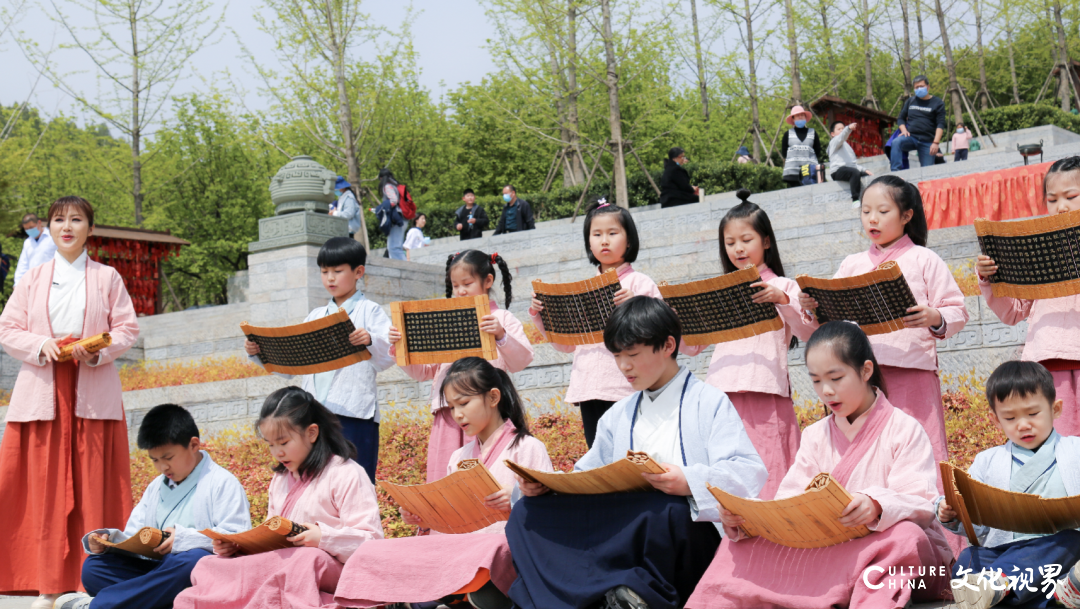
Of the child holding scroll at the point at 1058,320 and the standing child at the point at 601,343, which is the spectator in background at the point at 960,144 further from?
the standing child at the point at 601,343

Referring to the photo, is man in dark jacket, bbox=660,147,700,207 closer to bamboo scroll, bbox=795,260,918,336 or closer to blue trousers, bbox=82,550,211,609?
bamboo scroll, bbox=795,260,918,336

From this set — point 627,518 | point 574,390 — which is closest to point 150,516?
point 574,390

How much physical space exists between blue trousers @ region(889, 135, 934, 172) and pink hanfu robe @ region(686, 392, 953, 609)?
13.6 m

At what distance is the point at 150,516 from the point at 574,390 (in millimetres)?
2139

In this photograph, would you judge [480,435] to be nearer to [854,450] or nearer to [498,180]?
[854,450]

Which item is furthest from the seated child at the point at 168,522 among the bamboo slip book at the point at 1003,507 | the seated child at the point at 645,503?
the bamboo slip book at the point at 1003,507

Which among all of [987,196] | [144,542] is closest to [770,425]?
[144,542]

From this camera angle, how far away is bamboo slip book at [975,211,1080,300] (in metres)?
4.05

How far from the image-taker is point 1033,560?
125 inches

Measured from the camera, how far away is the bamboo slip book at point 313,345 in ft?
16.8

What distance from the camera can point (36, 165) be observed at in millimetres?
24281

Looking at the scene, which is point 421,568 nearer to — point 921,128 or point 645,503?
point 645,503

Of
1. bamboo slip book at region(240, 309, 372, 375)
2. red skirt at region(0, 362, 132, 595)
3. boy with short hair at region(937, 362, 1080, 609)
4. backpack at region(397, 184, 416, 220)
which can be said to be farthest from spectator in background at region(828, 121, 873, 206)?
red skirt at region(0, 362, 132, 595)

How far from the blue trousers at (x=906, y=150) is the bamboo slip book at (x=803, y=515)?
14038 mm
